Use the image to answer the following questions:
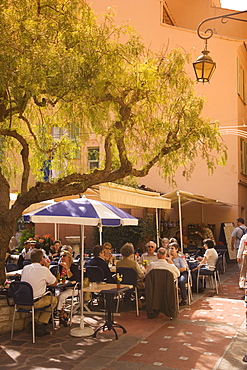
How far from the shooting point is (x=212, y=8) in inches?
982

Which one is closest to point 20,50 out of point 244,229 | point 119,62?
point 119,62

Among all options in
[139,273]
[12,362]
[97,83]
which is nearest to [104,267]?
[139,273]

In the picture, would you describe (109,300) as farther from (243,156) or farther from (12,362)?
(243,156)

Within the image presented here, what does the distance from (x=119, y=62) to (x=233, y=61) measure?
46.3 ft

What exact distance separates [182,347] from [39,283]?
8.62 feet

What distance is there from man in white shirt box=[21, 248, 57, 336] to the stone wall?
402 mm

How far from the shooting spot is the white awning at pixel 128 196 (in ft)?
37.8

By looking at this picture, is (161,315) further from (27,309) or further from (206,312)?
(27,309)

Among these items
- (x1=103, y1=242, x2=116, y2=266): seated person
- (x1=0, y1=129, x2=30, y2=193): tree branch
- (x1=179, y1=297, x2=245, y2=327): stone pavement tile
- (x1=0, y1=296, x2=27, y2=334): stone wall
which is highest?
(x1=0, y1=129, x2=30, y2=193): tree branch

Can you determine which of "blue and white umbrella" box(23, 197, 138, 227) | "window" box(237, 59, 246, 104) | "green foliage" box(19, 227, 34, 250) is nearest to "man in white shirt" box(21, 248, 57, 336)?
"blue and white umbrella" box(23, 197, 138, 227)

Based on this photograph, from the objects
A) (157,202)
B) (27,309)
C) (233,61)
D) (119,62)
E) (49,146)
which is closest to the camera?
(27,309)

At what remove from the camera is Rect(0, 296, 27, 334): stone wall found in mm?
8305

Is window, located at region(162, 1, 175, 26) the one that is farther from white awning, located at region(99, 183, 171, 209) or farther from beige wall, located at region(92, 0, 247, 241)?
white awning, located at region(99, 183, 171, 209)

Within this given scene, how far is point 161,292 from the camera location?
940 cm
